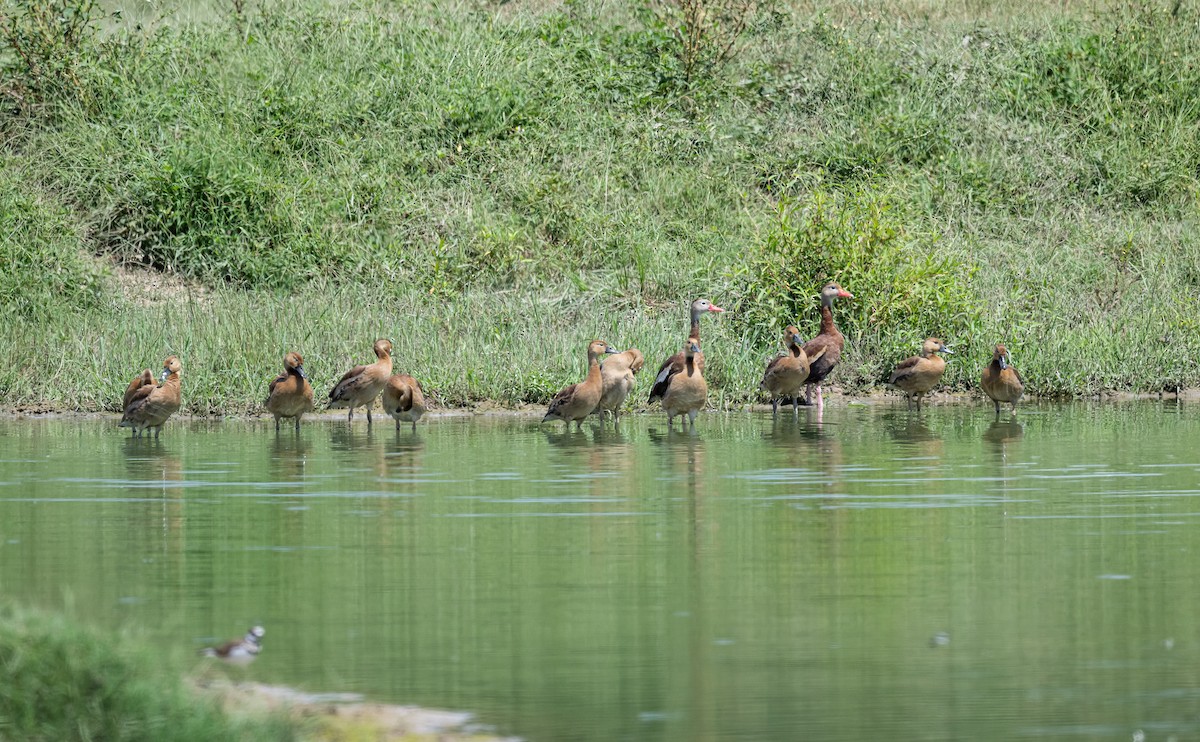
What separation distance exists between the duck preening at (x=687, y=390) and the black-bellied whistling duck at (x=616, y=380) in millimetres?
438

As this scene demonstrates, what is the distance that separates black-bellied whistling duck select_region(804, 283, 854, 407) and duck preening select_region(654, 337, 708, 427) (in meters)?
2.07

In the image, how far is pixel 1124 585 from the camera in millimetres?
9750

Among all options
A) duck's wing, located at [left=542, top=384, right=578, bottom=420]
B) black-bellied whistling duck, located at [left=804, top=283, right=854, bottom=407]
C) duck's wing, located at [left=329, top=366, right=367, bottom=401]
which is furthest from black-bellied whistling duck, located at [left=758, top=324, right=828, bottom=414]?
duck's wing, located at [left=329, top=366, right=367, bottom=401]

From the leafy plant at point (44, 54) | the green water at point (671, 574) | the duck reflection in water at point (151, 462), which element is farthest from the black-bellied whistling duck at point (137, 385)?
the leafy plant at point (44, 54)

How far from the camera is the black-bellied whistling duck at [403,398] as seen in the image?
19531mm

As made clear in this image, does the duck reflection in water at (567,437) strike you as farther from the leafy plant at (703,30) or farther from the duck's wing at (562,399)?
the leafy plant at (703,30)

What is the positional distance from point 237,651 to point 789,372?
44.7 ft

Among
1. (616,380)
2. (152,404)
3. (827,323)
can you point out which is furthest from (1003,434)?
(152,404)

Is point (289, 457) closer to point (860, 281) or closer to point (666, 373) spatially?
point (666, 373)

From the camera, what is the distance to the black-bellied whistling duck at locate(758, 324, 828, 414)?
21.1m

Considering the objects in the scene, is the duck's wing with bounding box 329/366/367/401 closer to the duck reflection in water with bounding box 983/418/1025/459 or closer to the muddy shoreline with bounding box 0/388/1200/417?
the muddy shoreline with bounding box 0/388/1200/417

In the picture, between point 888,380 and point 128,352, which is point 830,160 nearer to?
point 888,380

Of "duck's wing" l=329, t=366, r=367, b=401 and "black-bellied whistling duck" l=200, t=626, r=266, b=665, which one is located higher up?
"duck's wing" l=329, t=366, r=367, b=401

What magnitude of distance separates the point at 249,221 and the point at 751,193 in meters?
7.69
